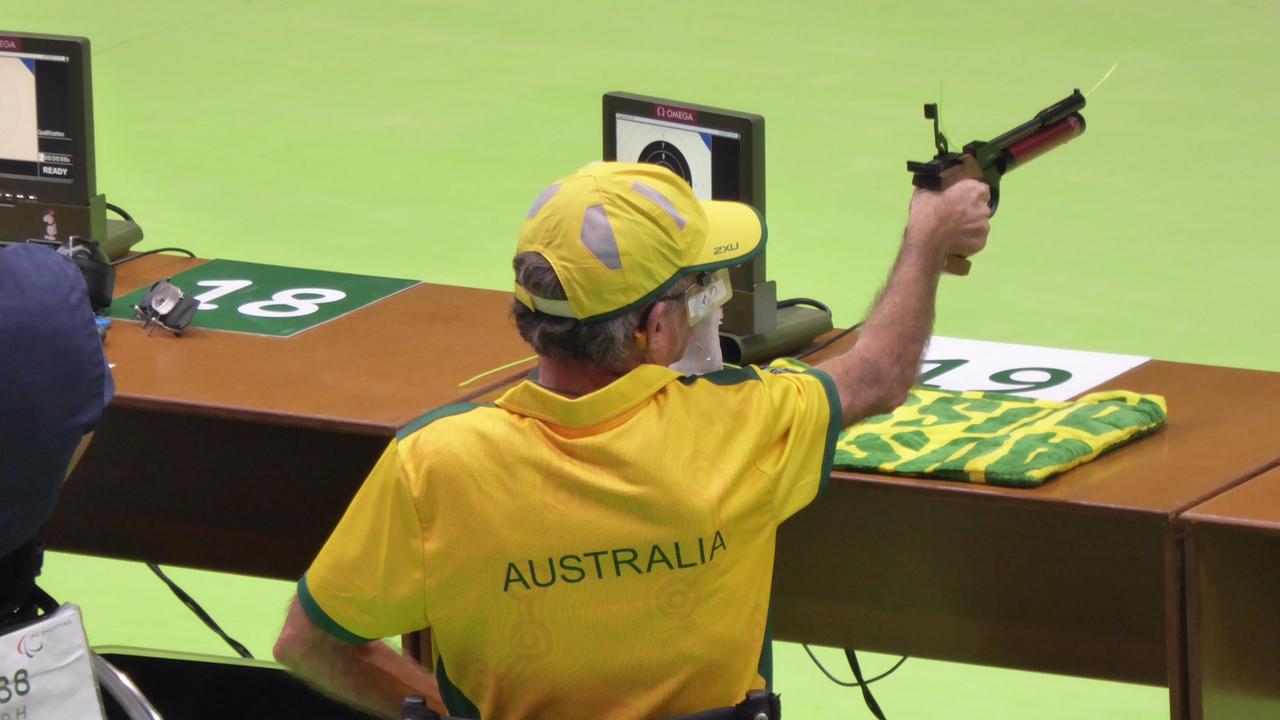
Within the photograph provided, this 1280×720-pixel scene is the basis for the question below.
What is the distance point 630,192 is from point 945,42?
644 cm

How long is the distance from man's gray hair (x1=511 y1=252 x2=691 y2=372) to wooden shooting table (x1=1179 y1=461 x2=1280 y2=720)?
76 cm

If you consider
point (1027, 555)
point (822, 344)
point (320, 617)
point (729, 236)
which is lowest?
point (1027, 555)

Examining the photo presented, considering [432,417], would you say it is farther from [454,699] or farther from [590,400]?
[454,699]

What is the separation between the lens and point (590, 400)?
2.03 meters

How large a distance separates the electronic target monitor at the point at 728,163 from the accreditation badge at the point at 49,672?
3.98 ft

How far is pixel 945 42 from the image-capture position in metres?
8.27

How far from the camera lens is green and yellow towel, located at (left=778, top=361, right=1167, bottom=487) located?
2.57 meters

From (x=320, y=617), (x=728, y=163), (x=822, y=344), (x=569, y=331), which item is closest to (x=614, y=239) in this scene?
(x=569, y=331)

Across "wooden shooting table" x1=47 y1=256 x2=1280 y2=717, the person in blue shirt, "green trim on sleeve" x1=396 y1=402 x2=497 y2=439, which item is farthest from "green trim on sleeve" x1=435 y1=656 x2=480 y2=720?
"wooden shooting table" x1=47 y1=256 x2=1280 y2=717

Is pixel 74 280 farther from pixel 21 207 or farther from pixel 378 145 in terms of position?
pixel 378 145

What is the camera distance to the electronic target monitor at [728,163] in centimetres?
307

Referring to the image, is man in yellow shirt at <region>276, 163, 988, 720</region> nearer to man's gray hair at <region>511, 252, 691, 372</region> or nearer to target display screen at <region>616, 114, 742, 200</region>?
man's gray hair at <region>511, 252, 691, 372</region>

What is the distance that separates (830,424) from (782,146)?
16.3ft

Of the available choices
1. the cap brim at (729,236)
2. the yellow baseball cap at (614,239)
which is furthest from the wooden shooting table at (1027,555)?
the yellow baseball cap at (614,239)
